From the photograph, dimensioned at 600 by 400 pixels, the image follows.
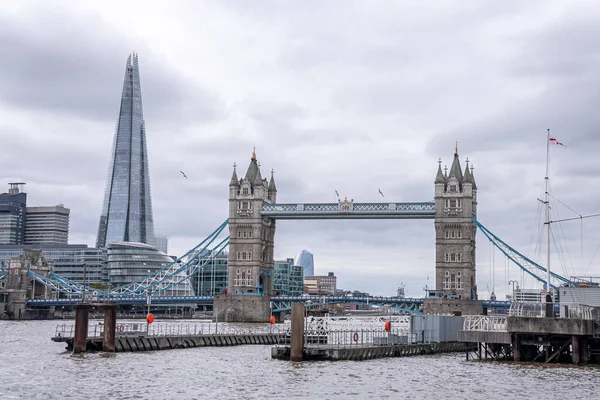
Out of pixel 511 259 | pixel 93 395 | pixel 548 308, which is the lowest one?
pixel 93 395

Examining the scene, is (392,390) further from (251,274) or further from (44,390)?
(251,274)

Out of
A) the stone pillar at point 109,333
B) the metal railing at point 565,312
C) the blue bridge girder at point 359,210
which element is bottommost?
the stone pillar at point 109,333

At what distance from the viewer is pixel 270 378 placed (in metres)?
59.4

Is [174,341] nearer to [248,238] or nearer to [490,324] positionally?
[490,324]

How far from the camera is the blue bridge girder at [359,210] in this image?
16550cm

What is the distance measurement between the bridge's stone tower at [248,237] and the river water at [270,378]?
9738cm

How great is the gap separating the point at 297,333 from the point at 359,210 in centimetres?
10140

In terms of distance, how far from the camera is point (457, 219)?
165 meters

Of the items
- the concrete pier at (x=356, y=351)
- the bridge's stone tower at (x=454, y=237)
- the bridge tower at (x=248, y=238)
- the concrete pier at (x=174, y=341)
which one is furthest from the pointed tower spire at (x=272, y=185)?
the concrete pier at (x=356, y=351)

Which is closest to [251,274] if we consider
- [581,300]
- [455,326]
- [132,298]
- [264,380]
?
[132,298]

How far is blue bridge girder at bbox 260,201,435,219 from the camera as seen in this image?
165500 mm

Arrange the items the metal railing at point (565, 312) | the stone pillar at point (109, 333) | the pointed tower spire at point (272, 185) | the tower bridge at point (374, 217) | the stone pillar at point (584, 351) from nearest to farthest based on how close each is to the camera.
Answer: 1. the stone pillar at point (584, 351)
2. the metal railing at point (565, 312)
3. the stone pillar at point (109, 333)
4. the tower bridge at point (374, 217)
5. the pointed tower spire at point (272, 185)

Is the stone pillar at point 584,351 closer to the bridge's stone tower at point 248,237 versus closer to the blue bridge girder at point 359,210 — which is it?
the blue bridge girder at point 359,210

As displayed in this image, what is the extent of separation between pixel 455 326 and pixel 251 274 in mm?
89740
